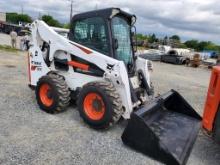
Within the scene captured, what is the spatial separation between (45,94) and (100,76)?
1.35 m

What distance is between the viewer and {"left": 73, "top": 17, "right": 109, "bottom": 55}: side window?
5473mm

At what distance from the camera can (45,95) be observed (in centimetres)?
598

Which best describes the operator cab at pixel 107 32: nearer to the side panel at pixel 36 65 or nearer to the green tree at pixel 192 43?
the side panel at pixel 36 65

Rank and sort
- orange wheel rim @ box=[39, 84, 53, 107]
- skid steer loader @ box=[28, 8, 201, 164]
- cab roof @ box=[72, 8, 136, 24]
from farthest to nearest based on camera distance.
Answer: orange wheel rim @ box=[39, 84, 53, 107] < cab roof @ box=[72, 8, 136, 24] < skid steer loader @ box=[28, 8, 201, 164]

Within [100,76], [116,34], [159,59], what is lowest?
[159,59]

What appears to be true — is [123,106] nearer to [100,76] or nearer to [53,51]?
[100,76]

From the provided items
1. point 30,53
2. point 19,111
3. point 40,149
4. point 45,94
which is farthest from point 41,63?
point 40,149

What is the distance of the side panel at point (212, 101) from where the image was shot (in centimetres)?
399

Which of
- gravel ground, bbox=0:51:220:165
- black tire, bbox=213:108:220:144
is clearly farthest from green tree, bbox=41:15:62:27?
black tire, bbox=213:108:220:144

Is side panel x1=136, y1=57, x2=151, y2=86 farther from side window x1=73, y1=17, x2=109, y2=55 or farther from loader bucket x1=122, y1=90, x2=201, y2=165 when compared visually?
side window x1=73, y1=17, x2=109, y2=55

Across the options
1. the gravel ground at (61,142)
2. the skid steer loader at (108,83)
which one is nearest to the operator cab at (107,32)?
the skid steer loader at (108,83)

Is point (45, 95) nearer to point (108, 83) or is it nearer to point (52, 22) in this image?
point (108, 83)

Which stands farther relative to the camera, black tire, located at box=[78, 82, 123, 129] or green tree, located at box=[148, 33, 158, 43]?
green tree, located at box=[148, 33, 158, 43]

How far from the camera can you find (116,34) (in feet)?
18.5
